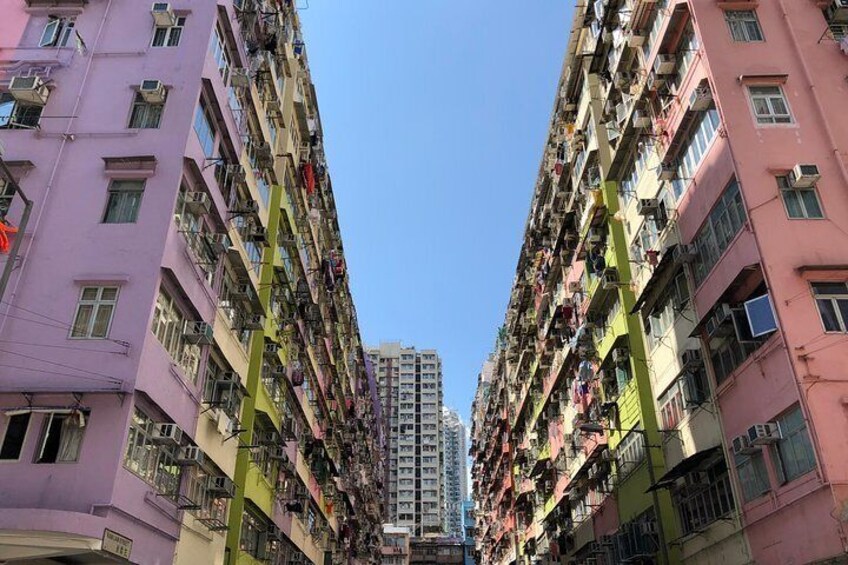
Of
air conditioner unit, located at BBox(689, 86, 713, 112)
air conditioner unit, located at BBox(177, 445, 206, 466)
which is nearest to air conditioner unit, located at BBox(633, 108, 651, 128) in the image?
air conditioner unit, located at BBox(689, 86, 713, 112)

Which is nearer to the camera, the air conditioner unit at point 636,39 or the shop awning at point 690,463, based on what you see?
the shop awning at point 690,463

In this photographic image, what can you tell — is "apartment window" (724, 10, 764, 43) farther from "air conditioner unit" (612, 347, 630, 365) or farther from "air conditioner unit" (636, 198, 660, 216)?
"air conditioner unit" (612, 347, 630, 365)


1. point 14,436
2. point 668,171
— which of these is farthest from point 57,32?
point 668,171

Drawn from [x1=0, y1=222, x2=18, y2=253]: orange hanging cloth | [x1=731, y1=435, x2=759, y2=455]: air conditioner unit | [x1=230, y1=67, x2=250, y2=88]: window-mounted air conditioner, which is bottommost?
[x1=731, y1=435, x2=759, y2=455]: air conditioner unit

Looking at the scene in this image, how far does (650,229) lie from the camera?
70.1 ft

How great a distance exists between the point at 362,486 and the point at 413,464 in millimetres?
69309

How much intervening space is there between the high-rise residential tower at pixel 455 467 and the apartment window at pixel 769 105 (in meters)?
153

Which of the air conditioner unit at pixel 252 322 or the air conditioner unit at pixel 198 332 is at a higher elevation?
the air conditioner unit at pixel 252 322

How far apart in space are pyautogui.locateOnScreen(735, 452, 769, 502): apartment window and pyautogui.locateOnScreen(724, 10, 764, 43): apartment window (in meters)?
10.3

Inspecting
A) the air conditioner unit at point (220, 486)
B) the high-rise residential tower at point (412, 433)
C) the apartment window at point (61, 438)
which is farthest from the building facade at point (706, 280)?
the high-rise residential tower at point (412, 433)

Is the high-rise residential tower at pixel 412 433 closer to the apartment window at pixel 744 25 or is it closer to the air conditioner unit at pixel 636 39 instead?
the air conditioner unit at pixel 636 39

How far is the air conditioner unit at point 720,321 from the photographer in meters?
15.4

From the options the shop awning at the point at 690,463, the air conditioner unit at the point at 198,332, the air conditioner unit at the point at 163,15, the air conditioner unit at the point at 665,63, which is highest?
the air conditioner unit at the point at 163,15

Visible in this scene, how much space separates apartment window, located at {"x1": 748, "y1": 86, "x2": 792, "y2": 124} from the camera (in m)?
16.3
